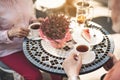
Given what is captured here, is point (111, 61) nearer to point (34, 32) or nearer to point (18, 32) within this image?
point (34, 32)

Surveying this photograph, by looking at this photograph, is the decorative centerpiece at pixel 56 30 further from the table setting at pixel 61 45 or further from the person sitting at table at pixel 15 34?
the person sitting at table at pixel 15 34

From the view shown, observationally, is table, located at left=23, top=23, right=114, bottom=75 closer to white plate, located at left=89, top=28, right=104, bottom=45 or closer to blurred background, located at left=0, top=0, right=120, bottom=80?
white plate, located at left=89, top=28, right=104, bottom=45

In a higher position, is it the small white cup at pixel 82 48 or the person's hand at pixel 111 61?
the small white cup at pixel 82 48

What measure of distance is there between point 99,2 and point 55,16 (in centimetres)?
217

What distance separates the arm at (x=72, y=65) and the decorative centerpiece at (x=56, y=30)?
165 mm

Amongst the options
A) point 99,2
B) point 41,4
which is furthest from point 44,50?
point 99,2

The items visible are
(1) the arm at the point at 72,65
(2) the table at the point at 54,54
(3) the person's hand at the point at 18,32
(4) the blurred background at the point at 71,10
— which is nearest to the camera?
(1) the arm at the point at 72,65

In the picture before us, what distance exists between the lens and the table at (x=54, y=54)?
1.73m

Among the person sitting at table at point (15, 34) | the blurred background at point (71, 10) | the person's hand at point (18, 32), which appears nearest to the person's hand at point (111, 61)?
the person sitting at table at point (15, 34)

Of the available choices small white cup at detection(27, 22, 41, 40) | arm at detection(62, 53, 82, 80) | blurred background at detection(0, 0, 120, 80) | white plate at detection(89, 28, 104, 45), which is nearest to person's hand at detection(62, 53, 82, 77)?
arm at detection(62, 53, 82, 80)

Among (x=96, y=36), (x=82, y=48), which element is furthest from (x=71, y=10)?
(x=82, y=48)

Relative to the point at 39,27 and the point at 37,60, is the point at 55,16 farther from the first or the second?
the point at 37,60

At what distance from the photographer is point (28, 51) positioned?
1.88m

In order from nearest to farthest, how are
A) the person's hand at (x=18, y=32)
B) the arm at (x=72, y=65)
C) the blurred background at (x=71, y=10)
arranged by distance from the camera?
the arm at (x=72, y=65), the person's hand at (x=18, y=32), the blurred background at (x=71, y=10)
